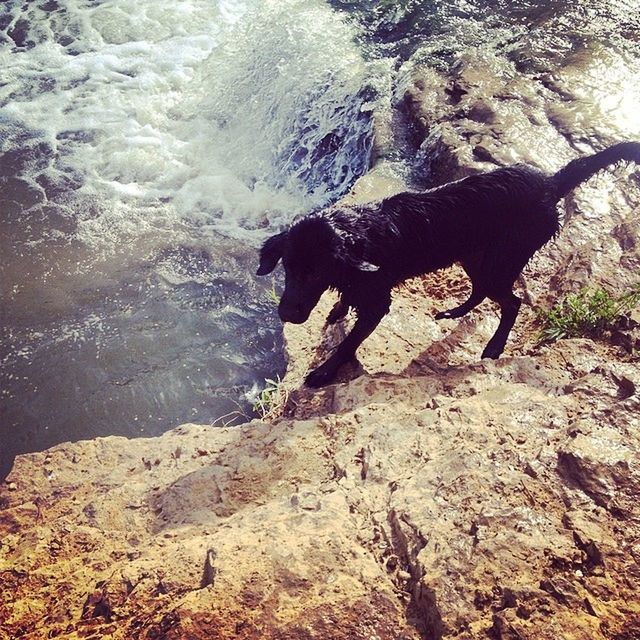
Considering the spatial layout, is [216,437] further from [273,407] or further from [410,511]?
[410,511]

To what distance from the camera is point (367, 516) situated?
246 centimetres

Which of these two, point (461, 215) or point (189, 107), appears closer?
point (461, 215)

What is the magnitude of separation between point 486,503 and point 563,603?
1.55 ft

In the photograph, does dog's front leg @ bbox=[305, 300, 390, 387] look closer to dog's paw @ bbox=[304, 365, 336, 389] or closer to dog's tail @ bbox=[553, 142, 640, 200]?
dog's paw @ bbox=[304, 365, 336, 389]

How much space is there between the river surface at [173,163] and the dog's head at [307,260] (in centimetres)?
158

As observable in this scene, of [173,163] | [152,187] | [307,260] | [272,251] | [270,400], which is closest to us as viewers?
[307,260]

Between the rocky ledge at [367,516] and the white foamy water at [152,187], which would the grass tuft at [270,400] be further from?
the rocky ledge at [367,516]

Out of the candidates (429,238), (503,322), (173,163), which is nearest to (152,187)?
(173,163)

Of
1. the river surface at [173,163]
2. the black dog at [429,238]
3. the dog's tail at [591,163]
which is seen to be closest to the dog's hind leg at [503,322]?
the black dog at [429,238]

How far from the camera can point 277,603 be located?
81.3 inches

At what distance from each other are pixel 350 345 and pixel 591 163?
7.01 feet

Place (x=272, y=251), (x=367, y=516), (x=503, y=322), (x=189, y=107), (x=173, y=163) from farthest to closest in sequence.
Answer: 1. (x=189, y=107)
2. (x=173, y=163)
3. (x=503, y=322)
4. (x=272, y=251)
5. (x=367, y=516)

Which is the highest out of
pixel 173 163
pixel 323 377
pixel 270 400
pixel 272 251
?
pixel 272 251

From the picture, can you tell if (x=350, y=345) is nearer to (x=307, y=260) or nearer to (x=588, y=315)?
(x=307, y=260)
